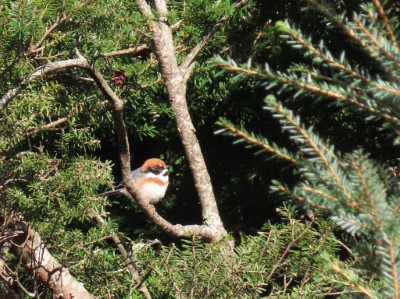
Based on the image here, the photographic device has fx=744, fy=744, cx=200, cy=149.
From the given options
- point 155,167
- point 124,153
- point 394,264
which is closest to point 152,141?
point 155,167

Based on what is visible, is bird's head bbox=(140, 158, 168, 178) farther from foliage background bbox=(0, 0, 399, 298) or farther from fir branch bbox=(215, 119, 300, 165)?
fir branch bbox=(215, 119, 300, 165)

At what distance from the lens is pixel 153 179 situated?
4344 mm

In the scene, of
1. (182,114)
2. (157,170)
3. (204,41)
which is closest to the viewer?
(182,114)

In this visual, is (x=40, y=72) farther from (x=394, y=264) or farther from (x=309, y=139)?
(x=394, y=264)

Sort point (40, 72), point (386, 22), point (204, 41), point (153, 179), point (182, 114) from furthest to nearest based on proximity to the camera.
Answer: point (153, 179) < point (204, 41) < point (182, 114) < point (40, 72) < point (386, 22)

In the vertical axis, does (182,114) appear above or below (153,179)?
above

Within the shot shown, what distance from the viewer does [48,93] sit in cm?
321

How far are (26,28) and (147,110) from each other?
1.55m

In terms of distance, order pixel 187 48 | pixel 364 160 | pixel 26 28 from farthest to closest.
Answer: pixel 187 48
pixel 26 28
pixel 364 160

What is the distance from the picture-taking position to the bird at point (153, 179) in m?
4.30

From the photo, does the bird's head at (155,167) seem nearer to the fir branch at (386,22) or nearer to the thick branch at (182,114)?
the thick branch at (182,114)

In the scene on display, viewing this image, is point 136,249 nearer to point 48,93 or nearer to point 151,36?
point 48,93

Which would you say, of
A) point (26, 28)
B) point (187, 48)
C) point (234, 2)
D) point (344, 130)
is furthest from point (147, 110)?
point (26, 28)

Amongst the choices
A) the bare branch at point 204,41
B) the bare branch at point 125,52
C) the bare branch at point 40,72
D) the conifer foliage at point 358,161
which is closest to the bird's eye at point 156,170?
the bare branch at point 204,41
